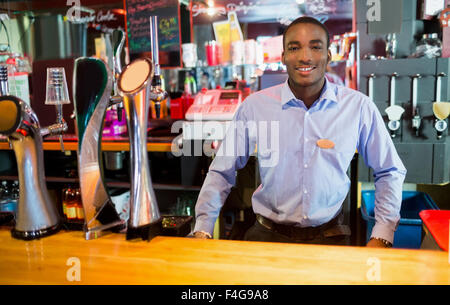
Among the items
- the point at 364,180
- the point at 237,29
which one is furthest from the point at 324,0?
the point at 364,180

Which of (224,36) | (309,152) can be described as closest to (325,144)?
(309,152)

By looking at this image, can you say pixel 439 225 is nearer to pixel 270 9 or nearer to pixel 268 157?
pixel 268 157

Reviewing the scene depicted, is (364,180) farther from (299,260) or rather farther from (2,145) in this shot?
(2,145)

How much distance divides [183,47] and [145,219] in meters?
2.80

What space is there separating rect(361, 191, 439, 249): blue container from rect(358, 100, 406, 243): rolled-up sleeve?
1060 millimetres

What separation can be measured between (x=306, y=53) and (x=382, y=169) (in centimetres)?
61

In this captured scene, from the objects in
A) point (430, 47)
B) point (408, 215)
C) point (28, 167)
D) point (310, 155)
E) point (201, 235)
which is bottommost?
point (408, 215)

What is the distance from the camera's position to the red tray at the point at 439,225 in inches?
43.8

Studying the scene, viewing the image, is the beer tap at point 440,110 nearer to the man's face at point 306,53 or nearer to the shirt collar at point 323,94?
the shirt collar at point 323,94

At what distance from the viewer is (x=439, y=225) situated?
4.05 feet

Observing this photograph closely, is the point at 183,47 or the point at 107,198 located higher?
the point at 183,47

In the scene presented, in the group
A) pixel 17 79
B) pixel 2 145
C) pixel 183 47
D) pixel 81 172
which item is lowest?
pixel 2 145

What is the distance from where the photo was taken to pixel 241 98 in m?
3.34

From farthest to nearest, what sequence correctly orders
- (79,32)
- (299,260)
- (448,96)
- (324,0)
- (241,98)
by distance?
(79,32) < (324,0) < (241,98) < (448,96) < (299,260)
